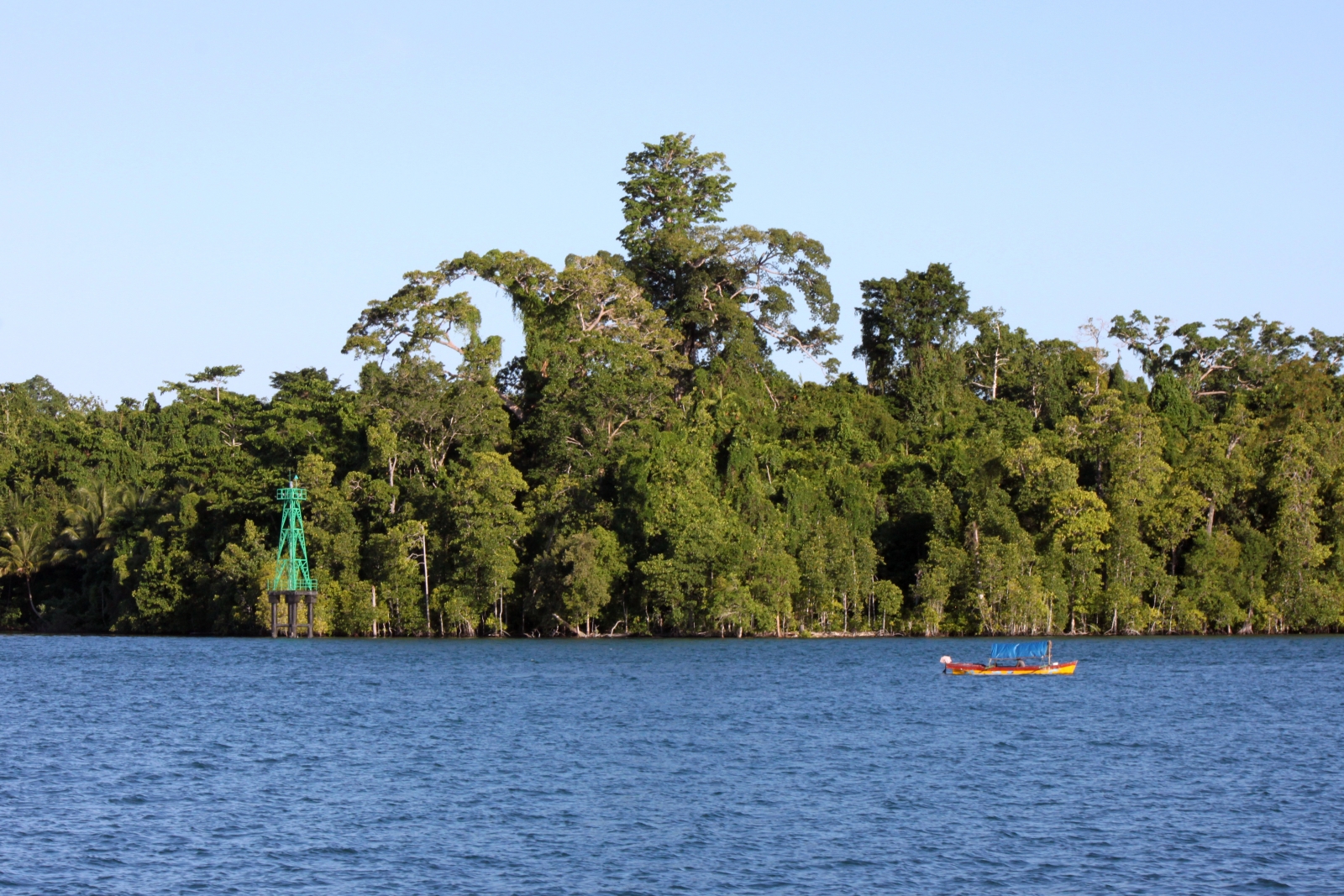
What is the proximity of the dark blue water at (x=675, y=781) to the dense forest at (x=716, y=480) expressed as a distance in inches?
692

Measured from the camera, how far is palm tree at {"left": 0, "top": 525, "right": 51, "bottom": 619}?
311ft

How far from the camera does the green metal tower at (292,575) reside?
3073 inches

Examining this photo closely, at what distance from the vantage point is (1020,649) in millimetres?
56219

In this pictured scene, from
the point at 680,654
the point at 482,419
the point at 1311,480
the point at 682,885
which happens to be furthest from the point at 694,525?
the point at 682,885

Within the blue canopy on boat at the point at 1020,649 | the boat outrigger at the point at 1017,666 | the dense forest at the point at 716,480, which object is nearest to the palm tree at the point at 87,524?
the dense forest at the point at 716,480

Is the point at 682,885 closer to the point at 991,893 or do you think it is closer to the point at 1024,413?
the point at 991,893

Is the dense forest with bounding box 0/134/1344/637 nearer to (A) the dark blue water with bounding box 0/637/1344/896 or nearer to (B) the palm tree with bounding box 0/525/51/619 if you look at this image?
(B) the palm tree with bounding box 0/525/51/619

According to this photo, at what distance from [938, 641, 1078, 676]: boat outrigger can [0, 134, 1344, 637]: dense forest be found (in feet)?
56.9

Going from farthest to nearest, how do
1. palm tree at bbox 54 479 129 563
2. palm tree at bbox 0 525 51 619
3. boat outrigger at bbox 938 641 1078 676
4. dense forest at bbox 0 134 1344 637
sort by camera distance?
palm tree at bbox 54 479 129 563
palm tree at bbox 0 525 51 619
dense forest at bbox 0 134 1344 637
boat outrigger at bbox 938 641 1078 676

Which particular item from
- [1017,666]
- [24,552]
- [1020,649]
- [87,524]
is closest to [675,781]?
[1017,666]

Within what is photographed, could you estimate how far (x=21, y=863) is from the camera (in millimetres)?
23719

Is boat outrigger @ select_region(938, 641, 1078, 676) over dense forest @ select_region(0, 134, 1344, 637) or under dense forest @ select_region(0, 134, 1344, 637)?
under

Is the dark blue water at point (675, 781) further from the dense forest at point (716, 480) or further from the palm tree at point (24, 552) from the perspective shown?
the palm tree at point (24, 552)

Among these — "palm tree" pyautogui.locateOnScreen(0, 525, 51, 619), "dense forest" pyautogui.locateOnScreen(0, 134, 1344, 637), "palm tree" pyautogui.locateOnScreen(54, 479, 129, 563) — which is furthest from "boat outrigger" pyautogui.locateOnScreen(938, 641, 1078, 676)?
"palm tree" pyautogui.locateOnScreen(0, 525, 51, 619)
